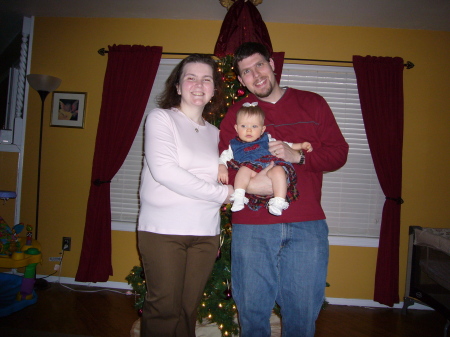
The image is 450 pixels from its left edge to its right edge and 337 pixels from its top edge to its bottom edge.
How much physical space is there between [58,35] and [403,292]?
5.22 meters

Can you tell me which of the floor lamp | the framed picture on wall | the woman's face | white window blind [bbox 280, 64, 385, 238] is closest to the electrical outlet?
the floor lamp

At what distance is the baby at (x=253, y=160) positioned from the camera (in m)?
1.26

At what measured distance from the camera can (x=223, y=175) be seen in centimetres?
144

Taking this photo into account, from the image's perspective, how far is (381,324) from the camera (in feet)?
8.93

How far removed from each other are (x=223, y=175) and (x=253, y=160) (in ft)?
0.60

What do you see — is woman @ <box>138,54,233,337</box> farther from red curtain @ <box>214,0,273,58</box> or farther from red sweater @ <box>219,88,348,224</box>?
red curtain @ <box>214,0,273,58</box>

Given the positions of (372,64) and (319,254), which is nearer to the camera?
(319,254)

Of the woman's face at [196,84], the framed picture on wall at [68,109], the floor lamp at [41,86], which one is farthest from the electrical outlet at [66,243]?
the woman's face at [196,84]

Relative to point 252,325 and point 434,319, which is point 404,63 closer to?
point 434,319

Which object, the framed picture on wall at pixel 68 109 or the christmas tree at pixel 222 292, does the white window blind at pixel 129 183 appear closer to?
the framed picture on wall at pixel 68 109

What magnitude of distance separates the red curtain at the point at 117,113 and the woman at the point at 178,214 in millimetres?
1850

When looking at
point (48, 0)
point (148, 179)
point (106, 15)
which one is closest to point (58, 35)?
point (48, 0)

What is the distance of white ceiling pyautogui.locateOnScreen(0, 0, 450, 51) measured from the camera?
278cm

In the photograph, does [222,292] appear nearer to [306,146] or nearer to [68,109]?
[306,146]
